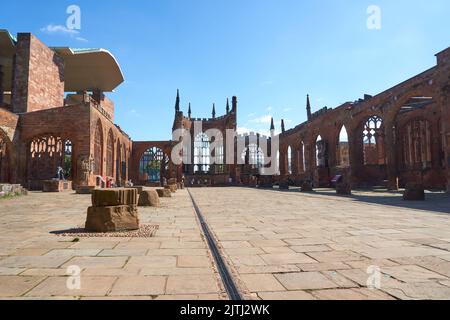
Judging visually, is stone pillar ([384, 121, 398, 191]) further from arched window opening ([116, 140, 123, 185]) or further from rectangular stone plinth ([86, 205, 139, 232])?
arched window opening ([116, 140, 123, 185])

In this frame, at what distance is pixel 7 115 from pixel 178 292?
21.3 metres

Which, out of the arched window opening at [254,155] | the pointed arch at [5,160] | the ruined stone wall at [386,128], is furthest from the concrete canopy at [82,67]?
the ruined stone wall at [386,128]

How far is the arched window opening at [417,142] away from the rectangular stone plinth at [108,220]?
83.8 ft

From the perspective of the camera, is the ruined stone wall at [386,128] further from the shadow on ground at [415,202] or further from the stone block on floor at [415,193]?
the stone block on floor at [415,193]

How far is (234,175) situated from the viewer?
4028cm

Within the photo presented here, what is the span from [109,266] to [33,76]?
2487 cm

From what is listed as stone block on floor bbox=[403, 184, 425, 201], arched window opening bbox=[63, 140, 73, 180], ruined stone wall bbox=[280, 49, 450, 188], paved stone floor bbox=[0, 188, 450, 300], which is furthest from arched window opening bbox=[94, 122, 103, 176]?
stone block on floor bbox=[403, 184, 425, 201]

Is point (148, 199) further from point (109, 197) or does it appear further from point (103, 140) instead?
point (103, 140)

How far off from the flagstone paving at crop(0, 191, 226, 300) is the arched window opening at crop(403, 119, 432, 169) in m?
26.2

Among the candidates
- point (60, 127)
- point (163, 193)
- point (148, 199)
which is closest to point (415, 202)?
point (148, 199)

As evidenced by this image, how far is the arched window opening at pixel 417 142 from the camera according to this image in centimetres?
2738
